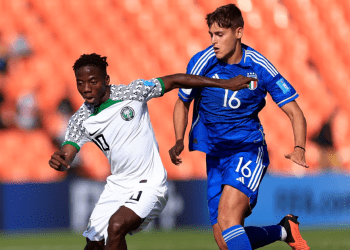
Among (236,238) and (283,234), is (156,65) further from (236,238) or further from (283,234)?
(236,238)

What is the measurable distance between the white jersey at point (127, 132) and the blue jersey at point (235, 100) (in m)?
0.40

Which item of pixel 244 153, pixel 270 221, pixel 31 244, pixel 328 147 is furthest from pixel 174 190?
pixel 244 153

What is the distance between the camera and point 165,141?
377 inches

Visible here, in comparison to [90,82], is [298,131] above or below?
below

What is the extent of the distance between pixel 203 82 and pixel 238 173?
0.71m

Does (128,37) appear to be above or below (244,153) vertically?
above

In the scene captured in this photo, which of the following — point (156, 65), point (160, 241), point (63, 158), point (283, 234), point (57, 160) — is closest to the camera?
point (57, 160)

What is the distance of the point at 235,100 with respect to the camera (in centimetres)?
470

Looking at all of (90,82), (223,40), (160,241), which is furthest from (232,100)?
(160,241)

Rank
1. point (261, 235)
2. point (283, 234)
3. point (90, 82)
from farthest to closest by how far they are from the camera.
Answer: point (283, 234) → point (261, 235) → point (90, 82)

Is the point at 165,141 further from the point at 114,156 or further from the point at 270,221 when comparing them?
the point at 114,156

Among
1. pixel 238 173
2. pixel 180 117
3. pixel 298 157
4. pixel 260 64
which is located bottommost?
pixel 238 173

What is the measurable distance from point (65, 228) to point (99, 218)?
367 centimetres

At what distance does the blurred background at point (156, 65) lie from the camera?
9.30 metres
